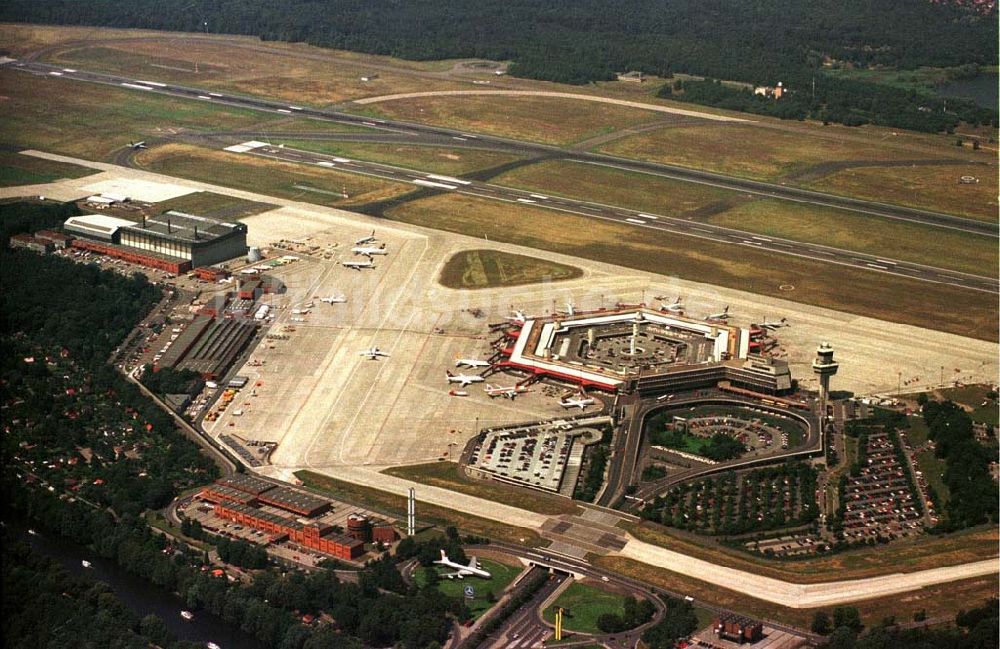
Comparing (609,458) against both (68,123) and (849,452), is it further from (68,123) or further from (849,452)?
(68,123)

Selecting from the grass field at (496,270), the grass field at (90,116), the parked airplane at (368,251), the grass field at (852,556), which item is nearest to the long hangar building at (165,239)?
the parked airplane at (368,251)

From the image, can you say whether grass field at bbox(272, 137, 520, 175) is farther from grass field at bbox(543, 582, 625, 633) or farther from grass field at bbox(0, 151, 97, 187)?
grass field at bbox(543, 582, 625, 633)

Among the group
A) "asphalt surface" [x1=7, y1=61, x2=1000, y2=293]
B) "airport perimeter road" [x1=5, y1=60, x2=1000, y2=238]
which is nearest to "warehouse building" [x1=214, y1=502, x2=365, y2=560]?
"asphalt surface" [x1=7, y1=61, x2=1000, y2=293]

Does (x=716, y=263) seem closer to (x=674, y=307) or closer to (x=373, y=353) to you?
(x=674, y=307)

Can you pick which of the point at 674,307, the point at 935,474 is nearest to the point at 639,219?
the point at 674,307

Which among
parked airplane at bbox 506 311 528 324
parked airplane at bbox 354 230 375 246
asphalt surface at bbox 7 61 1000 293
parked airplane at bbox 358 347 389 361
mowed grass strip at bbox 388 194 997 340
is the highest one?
asphalt surface at bbox 7 61 1000 293

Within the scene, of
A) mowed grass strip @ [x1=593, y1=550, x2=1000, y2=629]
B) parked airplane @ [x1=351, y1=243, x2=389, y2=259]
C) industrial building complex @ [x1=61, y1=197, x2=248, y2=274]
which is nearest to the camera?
mowed grass strip @ [x1=593, y1=550, x2=1000, y2=629]

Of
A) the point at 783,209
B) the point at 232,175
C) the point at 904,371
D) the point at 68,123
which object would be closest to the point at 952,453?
the point at 904,371

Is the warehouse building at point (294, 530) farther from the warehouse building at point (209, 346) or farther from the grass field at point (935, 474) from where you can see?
the grass field at point (935, 474)
